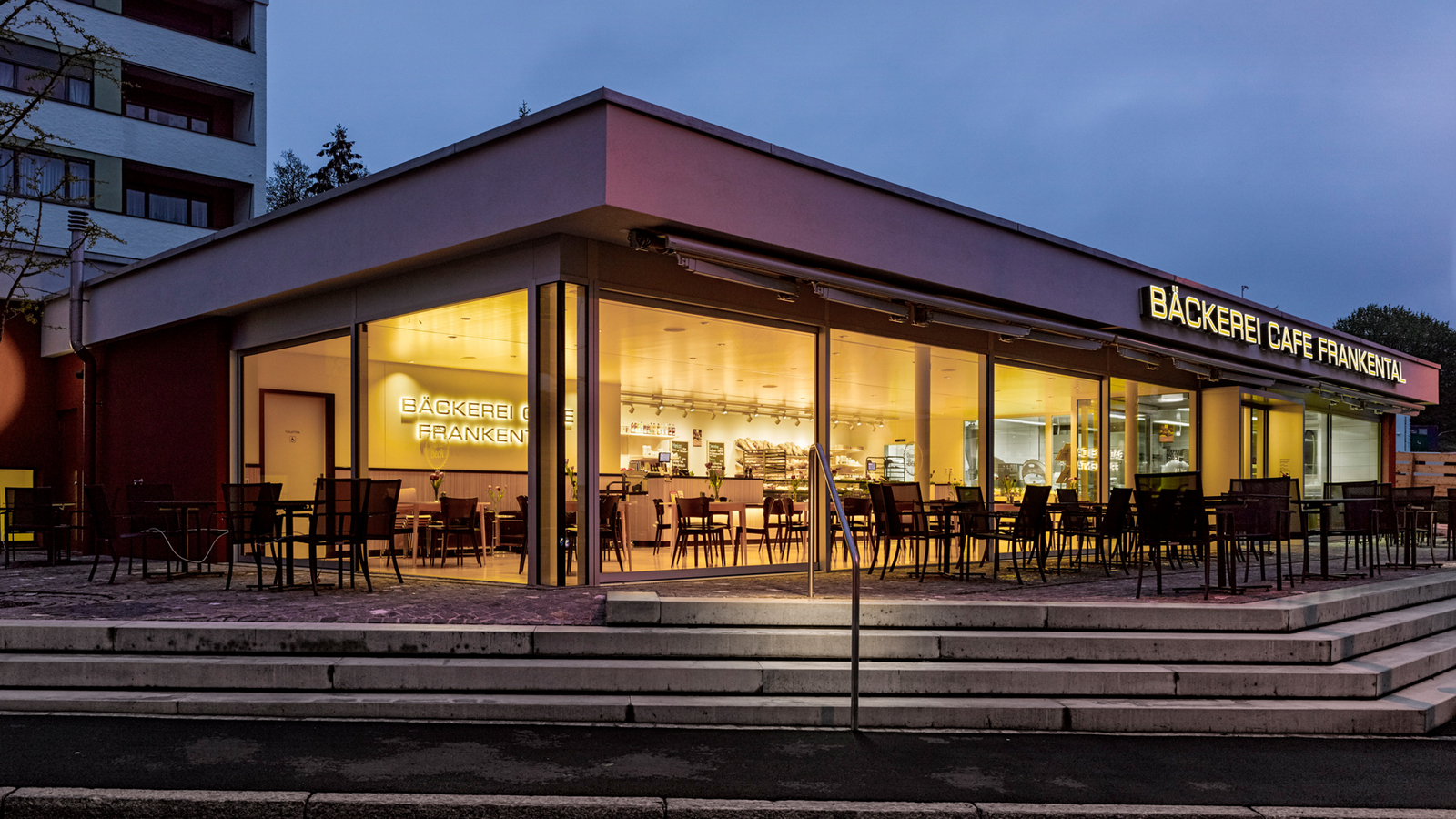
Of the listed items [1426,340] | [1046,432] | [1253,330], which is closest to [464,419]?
[1046,432]

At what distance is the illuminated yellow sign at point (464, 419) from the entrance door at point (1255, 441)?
34.5 feet

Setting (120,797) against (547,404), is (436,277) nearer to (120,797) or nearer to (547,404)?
(547,404)

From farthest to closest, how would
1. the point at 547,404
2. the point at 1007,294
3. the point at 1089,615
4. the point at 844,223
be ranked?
→ 1. the point at 1007,294
2. the point at 844,223
3. the point at 547,404
4. the point at 1089,615

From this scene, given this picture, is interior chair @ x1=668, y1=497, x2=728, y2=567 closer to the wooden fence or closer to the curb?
the curb

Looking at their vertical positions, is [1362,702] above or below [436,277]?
below

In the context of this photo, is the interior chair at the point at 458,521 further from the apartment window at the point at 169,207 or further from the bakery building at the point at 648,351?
the apartment window at the point at 169,207

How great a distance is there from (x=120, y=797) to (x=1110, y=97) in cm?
18644

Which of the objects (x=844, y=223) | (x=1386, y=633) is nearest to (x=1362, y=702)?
(x=1386, y=633)

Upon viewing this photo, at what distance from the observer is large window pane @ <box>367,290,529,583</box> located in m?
10.3

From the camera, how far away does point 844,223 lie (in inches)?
352

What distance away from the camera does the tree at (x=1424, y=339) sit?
52.4 m

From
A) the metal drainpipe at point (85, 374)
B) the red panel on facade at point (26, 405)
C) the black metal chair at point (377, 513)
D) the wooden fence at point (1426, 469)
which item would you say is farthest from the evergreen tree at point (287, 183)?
the wooden fence at point (1426, 469)

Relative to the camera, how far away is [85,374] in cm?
1325

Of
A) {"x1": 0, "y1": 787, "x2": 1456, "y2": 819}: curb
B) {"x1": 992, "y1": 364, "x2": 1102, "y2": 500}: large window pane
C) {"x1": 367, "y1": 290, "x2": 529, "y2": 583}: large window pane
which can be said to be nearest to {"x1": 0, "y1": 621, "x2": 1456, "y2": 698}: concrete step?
{"x1": 0, "y1": 787, "x2": 1456, "y2": 819}: curb
